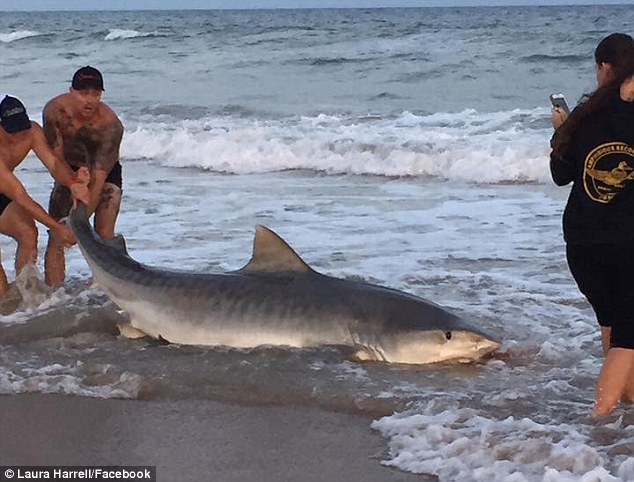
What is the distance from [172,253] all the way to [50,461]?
459 centimetres

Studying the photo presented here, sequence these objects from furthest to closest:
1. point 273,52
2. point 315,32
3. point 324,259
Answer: point 315,32 → point 273,52 → point 324,259

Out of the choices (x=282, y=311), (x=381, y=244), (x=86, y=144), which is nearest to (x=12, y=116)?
(x=86, y=144)

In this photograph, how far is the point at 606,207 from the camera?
4457mm

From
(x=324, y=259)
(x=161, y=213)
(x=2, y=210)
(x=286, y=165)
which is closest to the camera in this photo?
(x=2, y=210)

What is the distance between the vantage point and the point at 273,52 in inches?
1436

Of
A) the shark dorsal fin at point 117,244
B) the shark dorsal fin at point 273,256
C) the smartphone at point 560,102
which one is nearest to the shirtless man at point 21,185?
the shark dorsal fin at point 117,244

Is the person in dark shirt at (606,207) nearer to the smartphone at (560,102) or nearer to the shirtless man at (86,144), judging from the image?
the smartphone at (560,102)

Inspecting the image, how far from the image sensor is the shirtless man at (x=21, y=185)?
678 cm

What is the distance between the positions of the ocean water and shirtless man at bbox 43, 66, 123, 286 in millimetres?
496

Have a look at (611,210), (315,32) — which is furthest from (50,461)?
(315,32)

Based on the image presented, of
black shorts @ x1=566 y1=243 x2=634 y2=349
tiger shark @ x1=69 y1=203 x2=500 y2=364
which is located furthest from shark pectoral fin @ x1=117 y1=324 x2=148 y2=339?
black shorts @ x1=566 y1=243 x2=634 y2=349

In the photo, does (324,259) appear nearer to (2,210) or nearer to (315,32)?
(2,210)

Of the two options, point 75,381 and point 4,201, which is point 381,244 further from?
point 75,381

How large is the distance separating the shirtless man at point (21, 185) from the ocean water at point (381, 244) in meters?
0.33
